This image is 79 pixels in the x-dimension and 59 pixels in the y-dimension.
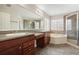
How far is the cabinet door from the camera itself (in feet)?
5.36

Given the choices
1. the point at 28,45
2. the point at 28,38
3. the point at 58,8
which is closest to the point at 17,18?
the point at 28,38

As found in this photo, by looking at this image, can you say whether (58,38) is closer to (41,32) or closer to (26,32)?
(41,32)

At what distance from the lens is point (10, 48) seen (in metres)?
1.74

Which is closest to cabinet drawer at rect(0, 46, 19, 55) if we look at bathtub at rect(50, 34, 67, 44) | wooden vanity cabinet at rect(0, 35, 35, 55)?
wooden vanity cabinet at rect(0, 35, 35, 55)

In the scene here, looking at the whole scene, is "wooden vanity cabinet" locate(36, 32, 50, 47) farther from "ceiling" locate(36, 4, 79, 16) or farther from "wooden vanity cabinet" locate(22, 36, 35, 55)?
"ceiling" locate(36, 4, 79, 16)

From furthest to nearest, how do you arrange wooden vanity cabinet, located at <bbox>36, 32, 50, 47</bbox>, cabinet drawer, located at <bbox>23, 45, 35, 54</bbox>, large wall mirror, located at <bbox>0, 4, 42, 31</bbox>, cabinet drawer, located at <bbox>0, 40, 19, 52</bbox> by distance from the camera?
wooden vanity cabinet, located at <bbox>36, 32, 50, 47</bbox>
cabinet drawer, located at <bbox>23, 45, 35, 54</bbox>
large wall mirror, located at <bbox>0, 4, 42, 31</bbox>
cabinet drawer, located at <bbox>0, 40, 19, 52</bbox>

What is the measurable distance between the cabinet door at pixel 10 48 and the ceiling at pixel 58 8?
2.61 ft

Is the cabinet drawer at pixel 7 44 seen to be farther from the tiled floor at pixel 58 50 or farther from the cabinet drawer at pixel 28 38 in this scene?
the tiled floor at pixel 58 50

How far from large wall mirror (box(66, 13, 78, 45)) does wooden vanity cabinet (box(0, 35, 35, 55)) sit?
670 mm
